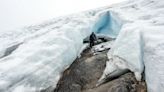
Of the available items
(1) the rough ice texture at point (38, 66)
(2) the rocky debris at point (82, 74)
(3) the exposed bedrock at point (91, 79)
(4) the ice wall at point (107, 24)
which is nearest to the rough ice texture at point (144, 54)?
(3) the exposed bedrock at point (91, 79)

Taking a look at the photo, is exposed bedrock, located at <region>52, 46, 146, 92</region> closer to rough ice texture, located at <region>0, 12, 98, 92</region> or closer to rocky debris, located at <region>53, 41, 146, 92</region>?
rocky debris, located at <region>53, 41, 146, 92</region>

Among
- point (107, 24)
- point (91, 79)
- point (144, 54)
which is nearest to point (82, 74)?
point (91, 79)

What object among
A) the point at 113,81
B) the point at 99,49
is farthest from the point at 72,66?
the point at 113,81

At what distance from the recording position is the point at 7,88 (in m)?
1.33

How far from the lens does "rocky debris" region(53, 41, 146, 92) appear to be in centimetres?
153

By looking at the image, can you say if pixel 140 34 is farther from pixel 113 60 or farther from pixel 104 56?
pixel 104 56

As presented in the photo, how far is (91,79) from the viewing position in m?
1.95

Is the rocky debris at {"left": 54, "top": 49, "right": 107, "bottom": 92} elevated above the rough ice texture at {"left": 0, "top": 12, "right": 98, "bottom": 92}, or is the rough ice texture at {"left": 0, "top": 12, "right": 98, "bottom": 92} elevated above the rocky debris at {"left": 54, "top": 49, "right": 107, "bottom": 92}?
the rough ice texture at {"left": 0, "top": 12, "right": 98, "bottom": 92}

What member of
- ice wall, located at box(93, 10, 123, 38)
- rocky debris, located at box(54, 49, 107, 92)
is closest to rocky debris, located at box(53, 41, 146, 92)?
rocky debris, located at box(54, 49, 107, 92)

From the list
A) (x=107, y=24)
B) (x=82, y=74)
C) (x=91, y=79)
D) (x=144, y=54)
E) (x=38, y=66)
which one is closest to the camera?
(x=144, y=54)

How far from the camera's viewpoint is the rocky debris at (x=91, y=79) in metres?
1.53

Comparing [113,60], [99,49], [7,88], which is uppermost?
[7,88]

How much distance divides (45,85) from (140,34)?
1002 mm

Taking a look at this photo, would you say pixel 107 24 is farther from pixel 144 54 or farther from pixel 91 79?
pixel 144 54
